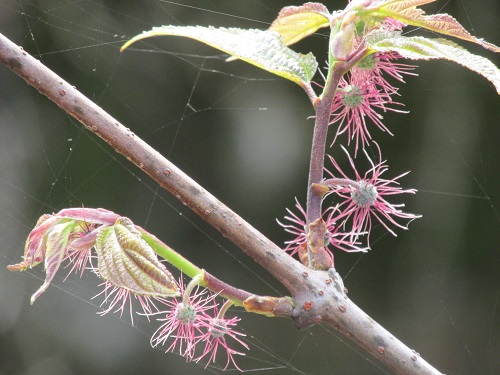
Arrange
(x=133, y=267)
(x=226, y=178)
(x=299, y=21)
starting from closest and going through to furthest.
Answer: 1. (x=133, y=267)
2. (x=299, y=21)
3. (x=226, y=178)

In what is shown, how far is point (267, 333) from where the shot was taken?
1.16 metres

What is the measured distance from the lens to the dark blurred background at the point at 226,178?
3.72ft

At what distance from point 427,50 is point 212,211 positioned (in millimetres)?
139

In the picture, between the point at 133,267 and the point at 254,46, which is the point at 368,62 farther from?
the point at 133,267

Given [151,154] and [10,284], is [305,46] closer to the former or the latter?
[10,284]

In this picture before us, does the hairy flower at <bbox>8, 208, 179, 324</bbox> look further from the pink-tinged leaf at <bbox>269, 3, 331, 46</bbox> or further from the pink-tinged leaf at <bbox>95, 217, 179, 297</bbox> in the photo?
the pink-tinged leaf at <bbox>269, 3, 331, 46</bbox>

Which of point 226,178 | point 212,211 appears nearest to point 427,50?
point 212,211

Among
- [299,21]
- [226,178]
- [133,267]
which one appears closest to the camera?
[133,267]

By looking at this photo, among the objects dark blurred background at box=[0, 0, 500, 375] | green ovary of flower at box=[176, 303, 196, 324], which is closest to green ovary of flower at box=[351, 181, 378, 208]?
green ovary of flower at box=[176, 303, 196, 324]

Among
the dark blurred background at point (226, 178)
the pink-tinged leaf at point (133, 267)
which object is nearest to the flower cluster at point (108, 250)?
the pink-tinged leaf at point (133, 267)

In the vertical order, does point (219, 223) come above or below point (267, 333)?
above

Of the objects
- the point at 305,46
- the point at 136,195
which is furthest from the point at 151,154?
the point at 305,46

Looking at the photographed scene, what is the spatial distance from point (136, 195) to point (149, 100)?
0.67 feet

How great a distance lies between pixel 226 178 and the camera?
1.20m
